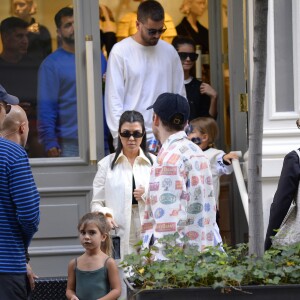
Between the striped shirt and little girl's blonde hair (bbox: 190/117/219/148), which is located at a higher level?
little girl's blonde hair (bbox: 190/117/219/148)

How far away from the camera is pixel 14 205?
19.7 ft

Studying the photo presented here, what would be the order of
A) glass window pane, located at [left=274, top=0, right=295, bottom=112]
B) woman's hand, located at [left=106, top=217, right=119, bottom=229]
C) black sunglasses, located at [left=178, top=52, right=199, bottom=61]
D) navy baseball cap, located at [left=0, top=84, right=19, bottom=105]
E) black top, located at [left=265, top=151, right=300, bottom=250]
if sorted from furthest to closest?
black sunglasses, located at [left=178, top=52, right=199, bottom=61] → glass window pane, located at [left=274, top=0, right=295, bottom=112] → woman's hand, located at [left=106, top=217, right=119, bottom=229] → black top, located at [left=265, top=151, right=300, bottom=250] → navy baseball cap, located at [left=0, top=84, right=19, bottom=105]

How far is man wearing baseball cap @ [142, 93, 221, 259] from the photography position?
641 cm

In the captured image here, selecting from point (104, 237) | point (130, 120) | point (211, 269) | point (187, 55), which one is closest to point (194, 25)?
point (187, 55)

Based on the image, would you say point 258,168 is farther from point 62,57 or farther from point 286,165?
point 62,57

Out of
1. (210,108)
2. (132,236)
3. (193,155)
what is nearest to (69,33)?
(210,108)

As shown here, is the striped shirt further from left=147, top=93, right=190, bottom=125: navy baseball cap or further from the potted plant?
left=147, top=93, right=190, bottom=125: navy baseball cap

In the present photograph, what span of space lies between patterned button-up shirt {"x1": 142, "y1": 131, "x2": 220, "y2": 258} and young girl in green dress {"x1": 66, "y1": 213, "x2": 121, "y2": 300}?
2.61 ft

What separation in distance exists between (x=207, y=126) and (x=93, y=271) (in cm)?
205

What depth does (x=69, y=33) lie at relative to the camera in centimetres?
921

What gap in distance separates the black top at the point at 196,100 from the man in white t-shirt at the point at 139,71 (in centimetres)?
63

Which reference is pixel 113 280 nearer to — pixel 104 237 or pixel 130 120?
pixel 104 237

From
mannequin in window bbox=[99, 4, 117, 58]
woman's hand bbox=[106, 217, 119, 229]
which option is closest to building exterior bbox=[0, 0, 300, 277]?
mannequin in window bbox=[99, 4, 117, 58]

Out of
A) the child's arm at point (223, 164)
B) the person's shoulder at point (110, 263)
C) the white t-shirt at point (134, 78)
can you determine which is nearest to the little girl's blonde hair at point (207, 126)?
the child's arm at point (223, 164)
